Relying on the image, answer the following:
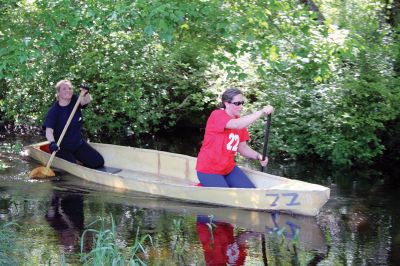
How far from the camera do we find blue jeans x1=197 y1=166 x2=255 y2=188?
27.6 ft

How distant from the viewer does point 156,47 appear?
12.0m

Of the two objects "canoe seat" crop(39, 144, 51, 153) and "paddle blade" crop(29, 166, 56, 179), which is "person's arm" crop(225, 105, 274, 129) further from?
"canoe seat" crop(39, 144, 51, 153)

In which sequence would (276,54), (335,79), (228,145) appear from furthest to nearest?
1. (335,79)
2. (228,145)
3. (276,54)

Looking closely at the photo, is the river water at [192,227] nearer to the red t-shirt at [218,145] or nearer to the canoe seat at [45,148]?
the red t-shirt at [218,145]

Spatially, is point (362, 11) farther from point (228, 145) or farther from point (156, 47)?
point (228, 145)

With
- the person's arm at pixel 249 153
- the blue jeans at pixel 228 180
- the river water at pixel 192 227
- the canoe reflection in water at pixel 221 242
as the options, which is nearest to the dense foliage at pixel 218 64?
the person's arm at pixel 249 153

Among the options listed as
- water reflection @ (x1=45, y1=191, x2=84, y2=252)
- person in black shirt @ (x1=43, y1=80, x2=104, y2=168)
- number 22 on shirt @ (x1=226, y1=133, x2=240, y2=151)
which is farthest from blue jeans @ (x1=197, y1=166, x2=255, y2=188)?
person in black shirt @ (x1=43, y1=80, x2=104, y2=168)

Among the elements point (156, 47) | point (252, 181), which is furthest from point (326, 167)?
point (156, 47)

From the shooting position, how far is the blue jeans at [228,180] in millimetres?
8422

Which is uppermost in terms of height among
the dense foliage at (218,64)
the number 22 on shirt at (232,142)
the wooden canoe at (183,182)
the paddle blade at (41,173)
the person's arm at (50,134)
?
the dense foliage at (218,64)

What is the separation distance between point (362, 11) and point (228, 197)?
6.45 m

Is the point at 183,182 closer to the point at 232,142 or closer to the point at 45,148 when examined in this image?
the point at 232,142

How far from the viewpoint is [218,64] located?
25.3ft

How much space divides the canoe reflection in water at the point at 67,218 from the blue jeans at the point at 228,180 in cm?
165
